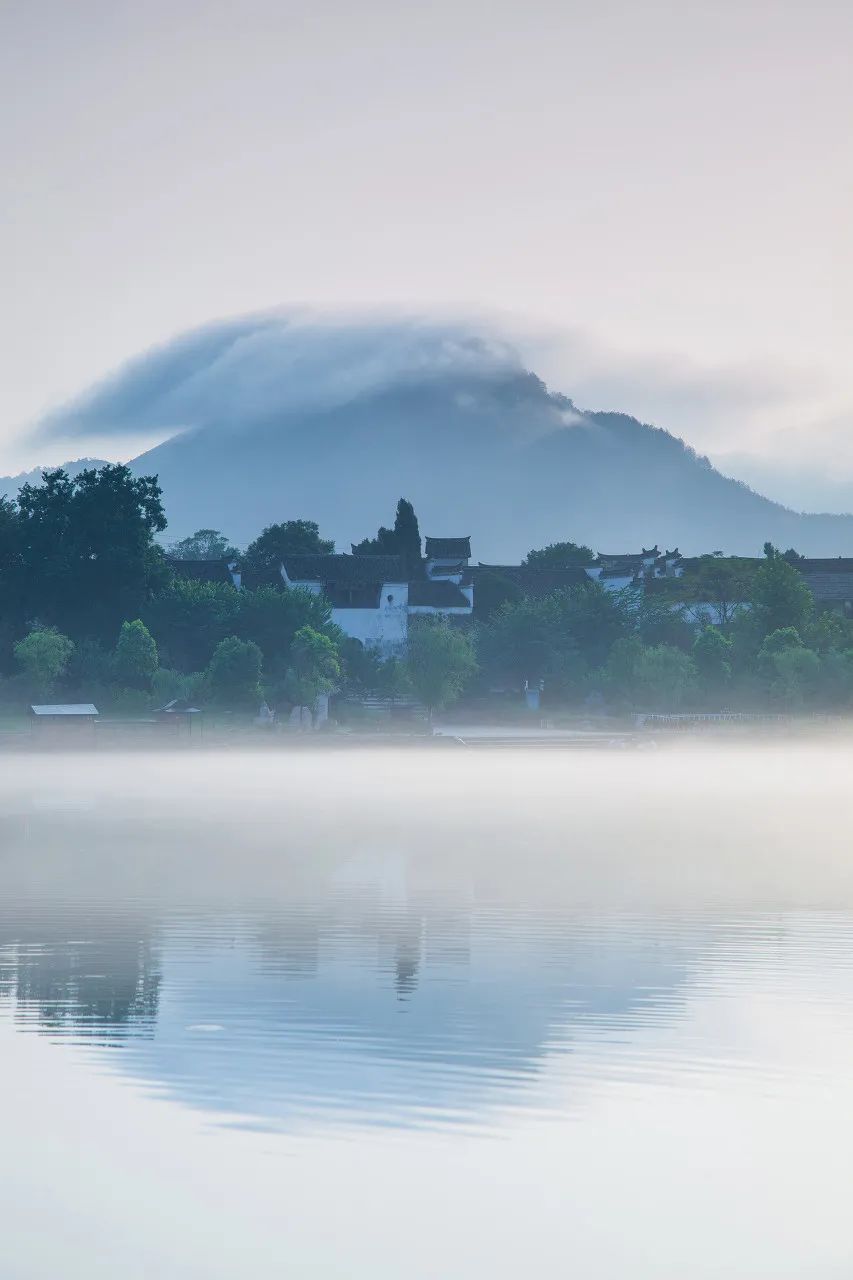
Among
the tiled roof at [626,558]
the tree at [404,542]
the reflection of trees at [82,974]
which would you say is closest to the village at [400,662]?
the tree at [404,542]

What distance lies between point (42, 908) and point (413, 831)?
1546cm

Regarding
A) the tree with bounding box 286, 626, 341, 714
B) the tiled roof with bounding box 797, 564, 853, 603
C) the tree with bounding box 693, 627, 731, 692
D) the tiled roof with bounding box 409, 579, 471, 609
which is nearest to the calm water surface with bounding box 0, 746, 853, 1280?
the tree with bounding box 286, 626, 341, 714

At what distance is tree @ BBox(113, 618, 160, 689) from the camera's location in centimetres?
8600

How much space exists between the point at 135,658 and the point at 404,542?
5852 centimetres

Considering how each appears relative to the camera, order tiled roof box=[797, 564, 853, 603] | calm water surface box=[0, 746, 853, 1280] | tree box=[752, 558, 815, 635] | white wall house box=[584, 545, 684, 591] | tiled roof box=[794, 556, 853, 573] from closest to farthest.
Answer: calm water surface box=[0, 746, 853, 1280] → tree box=[752, 558, 815, 635] → tiled roof box=[797, 564, 853, 603] → tiled roof box=[794, 556, 853, 573] → white wall house box=[584, 545, 684, 591]

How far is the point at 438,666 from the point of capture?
95.6 metres

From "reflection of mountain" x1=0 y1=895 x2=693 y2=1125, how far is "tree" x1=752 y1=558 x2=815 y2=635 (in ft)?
261

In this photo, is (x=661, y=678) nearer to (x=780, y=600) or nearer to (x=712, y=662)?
(x=712, y=662)

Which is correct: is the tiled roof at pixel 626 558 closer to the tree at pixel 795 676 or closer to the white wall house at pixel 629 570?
the white wall house at pixel 629 570

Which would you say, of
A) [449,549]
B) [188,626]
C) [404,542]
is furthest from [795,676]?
[449,549]

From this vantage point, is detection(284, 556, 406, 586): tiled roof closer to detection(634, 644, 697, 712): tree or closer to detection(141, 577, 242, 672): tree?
detection(141, 577, 242, 672): tree

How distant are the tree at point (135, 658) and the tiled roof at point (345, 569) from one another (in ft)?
114

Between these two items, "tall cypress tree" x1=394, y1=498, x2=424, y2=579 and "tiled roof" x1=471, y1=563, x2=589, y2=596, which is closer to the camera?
"tiled roof" x1=471, y1=563, x2=589, y2=596

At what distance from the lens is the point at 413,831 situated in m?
38.6
